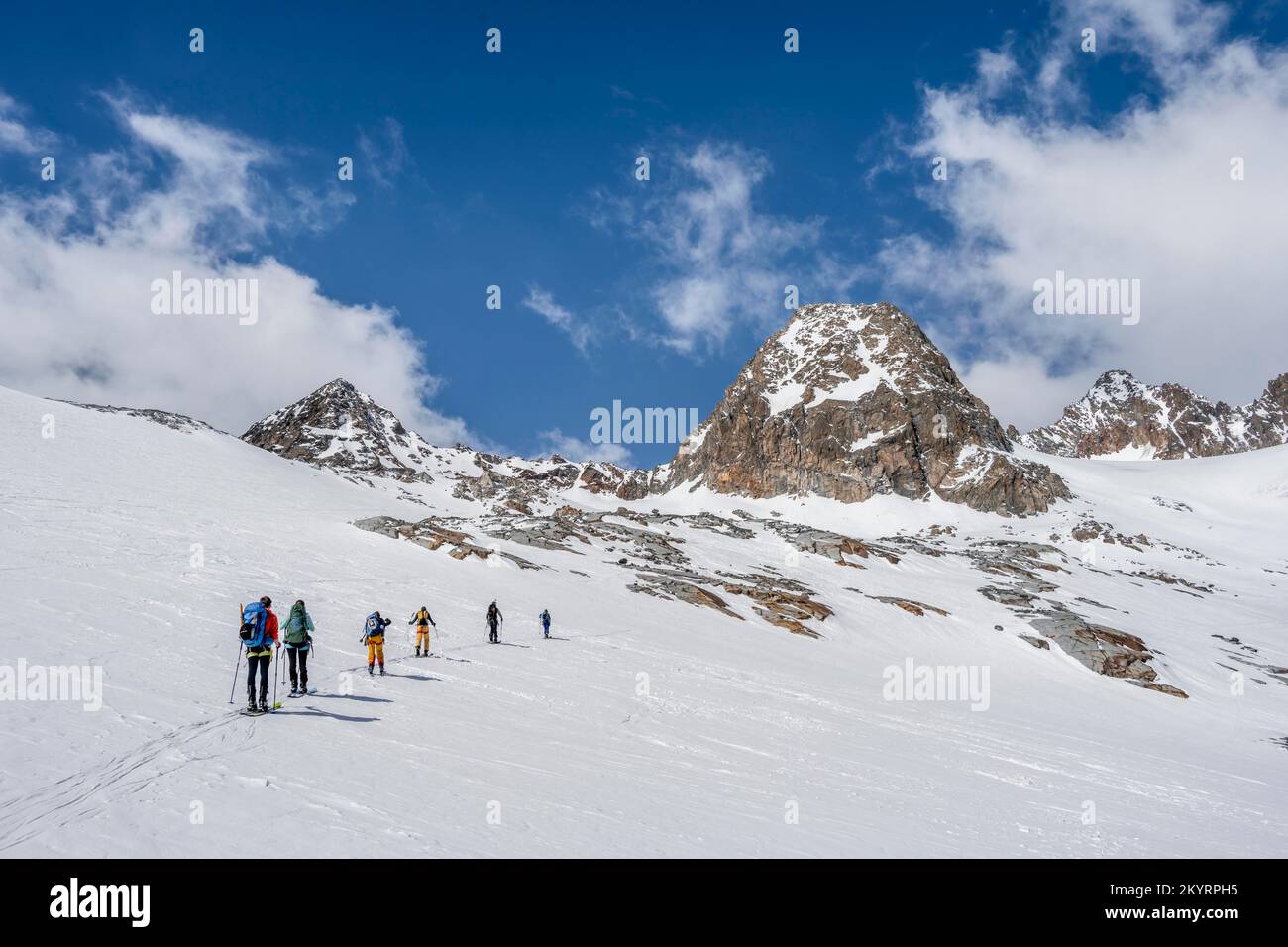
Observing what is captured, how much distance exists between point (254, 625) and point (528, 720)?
5870 mm

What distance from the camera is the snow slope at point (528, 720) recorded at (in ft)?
26.8

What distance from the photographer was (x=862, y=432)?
6132 inches

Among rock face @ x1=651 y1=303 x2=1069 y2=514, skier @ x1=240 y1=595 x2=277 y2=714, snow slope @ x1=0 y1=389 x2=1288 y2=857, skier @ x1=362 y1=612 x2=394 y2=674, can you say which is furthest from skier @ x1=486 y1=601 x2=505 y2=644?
rock face @ x1=651 y1=303 x2=1069 y2=514

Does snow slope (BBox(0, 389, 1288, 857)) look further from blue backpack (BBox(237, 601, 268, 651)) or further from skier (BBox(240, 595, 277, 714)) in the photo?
blue backpack (BBox(237, 601, 268, 651))

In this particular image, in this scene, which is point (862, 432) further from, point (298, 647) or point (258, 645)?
point (258, 645)

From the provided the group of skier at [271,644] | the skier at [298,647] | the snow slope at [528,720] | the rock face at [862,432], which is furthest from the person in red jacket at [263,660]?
the rock face at [862,432]

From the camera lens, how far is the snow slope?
322 inches

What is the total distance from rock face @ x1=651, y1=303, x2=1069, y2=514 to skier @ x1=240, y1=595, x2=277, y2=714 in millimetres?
141932

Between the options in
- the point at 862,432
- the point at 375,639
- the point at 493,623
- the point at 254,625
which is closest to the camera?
the point at 254,625

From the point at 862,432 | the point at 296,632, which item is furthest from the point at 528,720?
the point at 862,432
